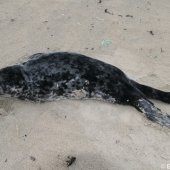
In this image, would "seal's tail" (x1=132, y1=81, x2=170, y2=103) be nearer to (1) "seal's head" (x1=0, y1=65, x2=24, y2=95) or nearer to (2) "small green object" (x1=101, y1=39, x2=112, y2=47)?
(2) "small green object" (x1=101, y1=39, x2=112, y2=47)

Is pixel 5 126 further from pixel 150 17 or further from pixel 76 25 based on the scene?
pixel 150 17

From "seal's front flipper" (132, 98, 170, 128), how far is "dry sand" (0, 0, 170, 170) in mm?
63

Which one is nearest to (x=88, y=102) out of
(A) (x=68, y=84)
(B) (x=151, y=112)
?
(A) (x=68, y=84)

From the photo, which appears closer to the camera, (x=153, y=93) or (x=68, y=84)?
(x=68, y=84)

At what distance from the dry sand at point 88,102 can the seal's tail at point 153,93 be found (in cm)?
8

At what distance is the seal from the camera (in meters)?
4.36

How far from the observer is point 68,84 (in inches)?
172

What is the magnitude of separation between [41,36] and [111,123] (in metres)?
2.05

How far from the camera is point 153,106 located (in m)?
4.37

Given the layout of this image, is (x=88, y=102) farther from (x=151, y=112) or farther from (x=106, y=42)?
(x=106, y=42)

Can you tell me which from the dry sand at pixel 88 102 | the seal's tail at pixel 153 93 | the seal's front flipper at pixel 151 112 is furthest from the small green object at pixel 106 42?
the seal's front flipper at pixel 151 112

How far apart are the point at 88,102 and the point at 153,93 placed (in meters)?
0.78

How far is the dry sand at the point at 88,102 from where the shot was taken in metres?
3.88

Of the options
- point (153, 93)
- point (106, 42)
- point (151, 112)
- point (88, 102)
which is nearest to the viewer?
point (151, 112)
